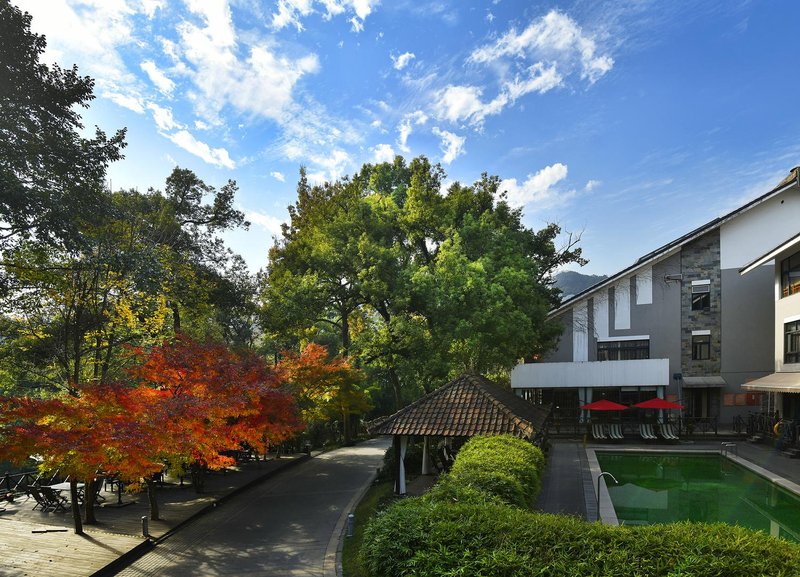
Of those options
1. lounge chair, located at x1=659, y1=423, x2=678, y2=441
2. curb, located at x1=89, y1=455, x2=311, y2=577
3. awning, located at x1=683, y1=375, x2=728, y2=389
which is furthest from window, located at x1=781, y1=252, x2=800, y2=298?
curb, located at x1=89, y1=455, x2=311, y2=577

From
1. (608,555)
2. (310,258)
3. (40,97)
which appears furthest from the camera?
(310,258)

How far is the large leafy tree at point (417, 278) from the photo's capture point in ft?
74.4

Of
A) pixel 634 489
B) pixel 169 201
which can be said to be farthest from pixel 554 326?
pixel 169 201

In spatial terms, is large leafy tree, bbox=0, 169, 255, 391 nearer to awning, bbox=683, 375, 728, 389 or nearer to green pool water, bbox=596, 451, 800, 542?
green pool water, bbox=596, 451, 800, 542

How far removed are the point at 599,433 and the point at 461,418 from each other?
1552 cm

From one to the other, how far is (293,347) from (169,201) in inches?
698

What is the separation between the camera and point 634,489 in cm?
1705

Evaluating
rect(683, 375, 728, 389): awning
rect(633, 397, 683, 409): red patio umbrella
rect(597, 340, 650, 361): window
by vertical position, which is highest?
rect(597, 340, 650, 361): window

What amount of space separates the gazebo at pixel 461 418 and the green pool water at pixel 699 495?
3.80 m

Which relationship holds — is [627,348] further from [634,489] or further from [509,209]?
[634,489]

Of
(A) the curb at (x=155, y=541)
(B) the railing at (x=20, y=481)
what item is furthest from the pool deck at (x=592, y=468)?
(B) the railing at (x=20, y=481)

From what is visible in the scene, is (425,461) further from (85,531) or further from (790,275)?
(790,275)

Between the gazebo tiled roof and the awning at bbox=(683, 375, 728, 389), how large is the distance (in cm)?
1733

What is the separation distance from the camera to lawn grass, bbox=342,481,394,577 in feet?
35.1
